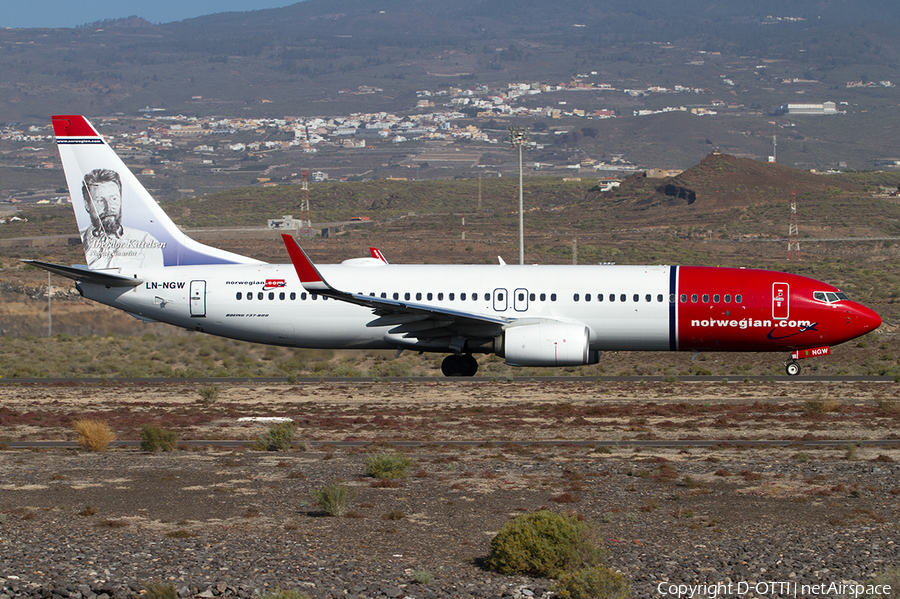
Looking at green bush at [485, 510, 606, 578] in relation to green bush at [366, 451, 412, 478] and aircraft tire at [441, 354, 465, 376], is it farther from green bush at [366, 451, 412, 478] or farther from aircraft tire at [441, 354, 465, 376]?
aircraft tire at [441, 354, 465, 376]

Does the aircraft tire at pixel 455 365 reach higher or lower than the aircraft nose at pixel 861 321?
lower

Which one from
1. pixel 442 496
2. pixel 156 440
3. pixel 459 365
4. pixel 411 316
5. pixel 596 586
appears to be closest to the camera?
pixel 596 586

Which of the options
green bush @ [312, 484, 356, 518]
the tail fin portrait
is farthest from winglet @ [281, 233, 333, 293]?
green bush @ [312, 484, 356, 518]

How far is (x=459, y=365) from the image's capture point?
34.4 m

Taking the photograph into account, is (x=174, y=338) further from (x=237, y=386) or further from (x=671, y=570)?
(x=671, y=570)

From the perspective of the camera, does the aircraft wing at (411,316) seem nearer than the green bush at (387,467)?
No

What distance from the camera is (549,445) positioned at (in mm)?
21156

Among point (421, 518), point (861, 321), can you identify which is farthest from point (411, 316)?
point (421, 518)

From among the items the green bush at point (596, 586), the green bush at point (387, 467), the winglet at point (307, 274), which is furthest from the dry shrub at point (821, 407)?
the green bush at point (596, 586)

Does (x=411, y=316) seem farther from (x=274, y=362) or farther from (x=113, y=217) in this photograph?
(x=113, y=217)

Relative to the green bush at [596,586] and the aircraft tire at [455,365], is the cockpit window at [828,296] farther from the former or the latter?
the green bush at [596,586]

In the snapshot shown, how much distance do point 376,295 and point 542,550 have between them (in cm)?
2069

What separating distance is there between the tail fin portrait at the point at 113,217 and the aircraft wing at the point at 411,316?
496 cm

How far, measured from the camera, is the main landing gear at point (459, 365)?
34312 mm
